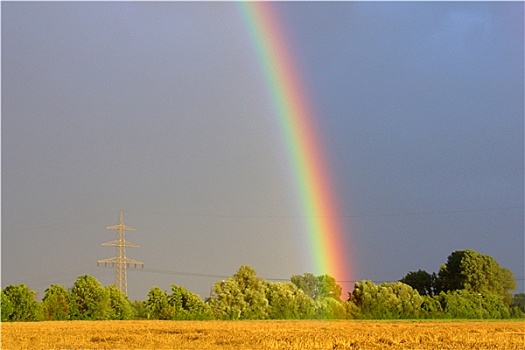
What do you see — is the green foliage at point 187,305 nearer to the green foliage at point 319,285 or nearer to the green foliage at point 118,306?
the green foliage at point 118,306

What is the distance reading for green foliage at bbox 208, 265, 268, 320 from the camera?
100 metres

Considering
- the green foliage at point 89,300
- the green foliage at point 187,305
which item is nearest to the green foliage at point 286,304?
the green foliage at point 187,305

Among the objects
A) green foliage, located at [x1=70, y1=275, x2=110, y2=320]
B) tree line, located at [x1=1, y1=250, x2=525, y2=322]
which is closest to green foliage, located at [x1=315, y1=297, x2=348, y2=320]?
tree line, located at [x1=1, y1=250, x2=525, y2=322]

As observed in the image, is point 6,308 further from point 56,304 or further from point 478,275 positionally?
point 478,275

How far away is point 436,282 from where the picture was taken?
137375 millimetres

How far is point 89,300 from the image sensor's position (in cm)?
9094

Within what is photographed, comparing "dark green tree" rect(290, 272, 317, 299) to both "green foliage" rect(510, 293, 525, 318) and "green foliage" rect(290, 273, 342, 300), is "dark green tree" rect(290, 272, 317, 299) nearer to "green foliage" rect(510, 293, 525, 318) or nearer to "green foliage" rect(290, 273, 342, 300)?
"green foliage" rect(290, 273, 342, 300)

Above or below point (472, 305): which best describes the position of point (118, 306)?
above

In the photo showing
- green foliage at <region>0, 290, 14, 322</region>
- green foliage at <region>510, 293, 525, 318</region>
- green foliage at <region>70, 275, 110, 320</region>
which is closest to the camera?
green foliage at <region>0, 290, 14, 322</region>

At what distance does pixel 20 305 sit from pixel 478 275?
81.3m

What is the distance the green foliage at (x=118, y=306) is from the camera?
91.1 metres

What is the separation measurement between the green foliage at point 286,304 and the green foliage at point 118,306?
2210cm

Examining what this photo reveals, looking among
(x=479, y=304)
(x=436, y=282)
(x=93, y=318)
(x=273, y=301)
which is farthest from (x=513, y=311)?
(x=93, y=318)

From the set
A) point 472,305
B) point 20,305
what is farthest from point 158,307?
point 472,305
